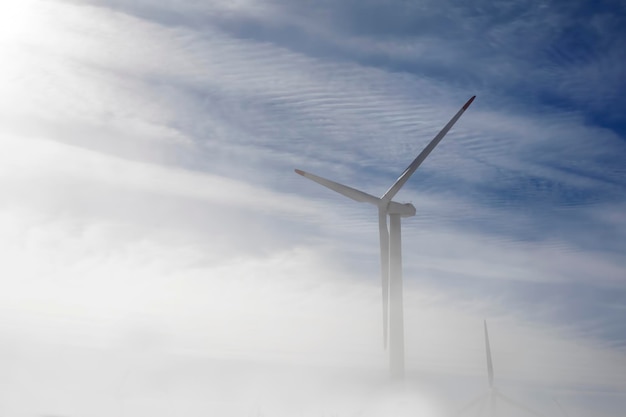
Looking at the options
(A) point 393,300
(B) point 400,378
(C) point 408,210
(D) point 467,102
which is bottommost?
(B) point 400,378

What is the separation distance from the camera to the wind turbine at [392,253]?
10221 centimetres

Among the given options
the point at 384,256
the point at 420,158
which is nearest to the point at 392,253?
the point at 384,256

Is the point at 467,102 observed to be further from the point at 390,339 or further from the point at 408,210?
the point at 390,339

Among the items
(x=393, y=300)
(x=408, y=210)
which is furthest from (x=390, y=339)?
(x=408, y=210)

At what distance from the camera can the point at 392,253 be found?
350ft

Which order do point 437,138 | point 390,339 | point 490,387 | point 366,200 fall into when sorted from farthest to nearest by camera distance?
point 490,387 → point 437,138 → point 366,200 → point 390,339

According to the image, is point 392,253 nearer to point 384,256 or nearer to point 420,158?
point 384,256

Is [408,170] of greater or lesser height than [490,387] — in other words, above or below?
above

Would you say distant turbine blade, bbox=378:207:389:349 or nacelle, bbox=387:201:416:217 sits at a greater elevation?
nacelle, bbox=387:201:416:217

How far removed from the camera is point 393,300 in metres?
103

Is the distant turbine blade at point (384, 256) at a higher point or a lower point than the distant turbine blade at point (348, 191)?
lower

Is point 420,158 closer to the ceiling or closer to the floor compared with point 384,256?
closer to the ceiling

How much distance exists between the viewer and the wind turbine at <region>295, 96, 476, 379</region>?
335 ft

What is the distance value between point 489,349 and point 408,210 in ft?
363
